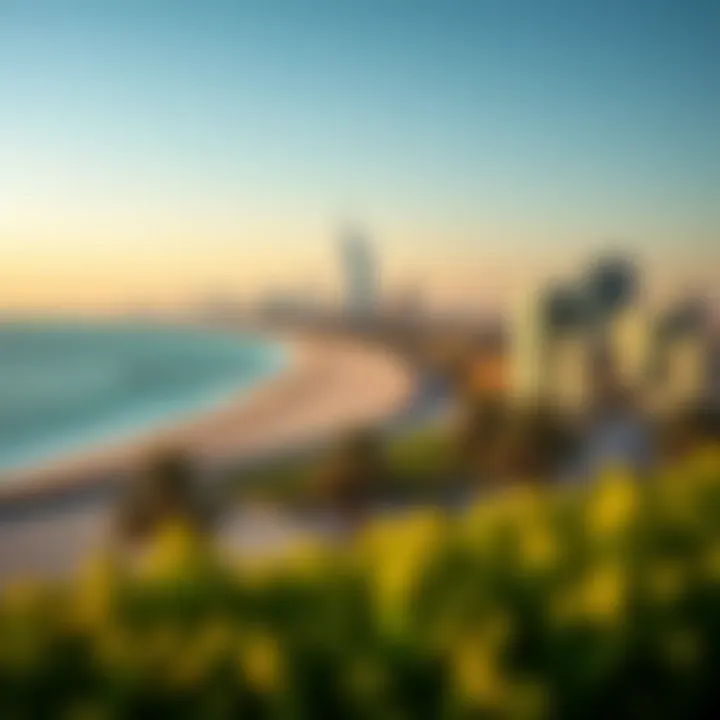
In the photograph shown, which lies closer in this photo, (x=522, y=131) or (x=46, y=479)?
(x=46, y=479)

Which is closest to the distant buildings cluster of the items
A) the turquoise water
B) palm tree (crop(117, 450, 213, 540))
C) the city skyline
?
the city skyline

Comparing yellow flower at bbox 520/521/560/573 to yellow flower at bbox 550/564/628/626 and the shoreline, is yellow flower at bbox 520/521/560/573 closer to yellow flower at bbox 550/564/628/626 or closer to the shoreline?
yellow flower at bbox 550/564/628/626

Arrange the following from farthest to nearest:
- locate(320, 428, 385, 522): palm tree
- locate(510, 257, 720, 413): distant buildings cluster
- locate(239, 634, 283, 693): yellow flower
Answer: locate(510, 257, 720, 413): distant buildings cluster, locate(320, 428, 385, 522): palm tree, locate(239, 634, 283, 693): yellow flower

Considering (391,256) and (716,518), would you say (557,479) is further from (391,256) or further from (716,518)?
(391,256)

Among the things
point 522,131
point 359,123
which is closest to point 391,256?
point 359,123

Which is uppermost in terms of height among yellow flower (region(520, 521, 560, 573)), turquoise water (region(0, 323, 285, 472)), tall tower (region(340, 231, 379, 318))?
tall tower (region(340, 231, 379, 318))

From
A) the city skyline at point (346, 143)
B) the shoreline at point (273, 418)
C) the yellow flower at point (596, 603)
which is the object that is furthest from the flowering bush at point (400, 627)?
the city skyline at point (346, 143)
